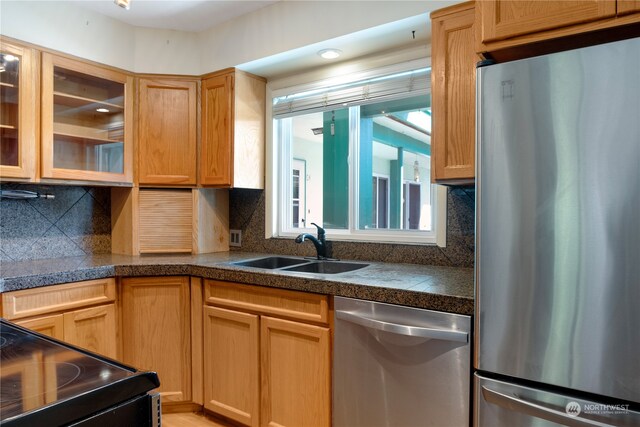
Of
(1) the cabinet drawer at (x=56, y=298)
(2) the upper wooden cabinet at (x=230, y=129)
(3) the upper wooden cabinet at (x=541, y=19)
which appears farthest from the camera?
A: (2) the upper wooden cabinet at (x=230, y=129)

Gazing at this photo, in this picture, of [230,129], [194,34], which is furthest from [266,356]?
[194,34]

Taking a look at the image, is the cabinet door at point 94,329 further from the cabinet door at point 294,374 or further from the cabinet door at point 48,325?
the cabinet door at point 294,374

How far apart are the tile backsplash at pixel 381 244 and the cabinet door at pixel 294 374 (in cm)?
73

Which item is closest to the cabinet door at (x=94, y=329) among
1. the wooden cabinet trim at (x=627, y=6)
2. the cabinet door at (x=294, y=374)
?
the cabinet door at (x=294, y=374)

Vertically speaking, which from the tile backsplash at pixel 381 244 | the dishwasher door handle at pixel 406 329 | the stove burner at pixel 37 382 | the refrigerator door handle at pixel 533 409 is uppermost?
the tile backsplash at pixel 381 244

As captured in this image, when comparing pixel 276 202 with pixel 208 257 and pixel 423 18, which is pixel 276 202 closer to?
pixel 208 257

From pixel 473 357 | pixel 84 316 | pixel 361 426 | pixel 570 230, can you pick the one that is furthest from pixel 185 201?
pixel 570 230

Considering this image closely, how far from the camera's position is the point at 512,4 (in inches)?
Answer: 51.9

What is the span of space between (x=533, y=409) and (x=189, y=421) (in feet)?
6.10

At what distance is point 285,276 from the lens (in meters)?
1.88

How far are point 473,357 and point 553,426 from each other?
0.29m

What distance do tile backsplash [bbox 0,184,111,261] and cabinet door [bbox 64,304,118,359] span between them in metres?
0.68

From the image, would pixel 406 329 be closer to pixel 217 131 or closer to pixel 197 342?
pixel 197 342

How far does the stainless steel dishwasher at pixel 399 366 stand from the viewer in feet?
4.66
